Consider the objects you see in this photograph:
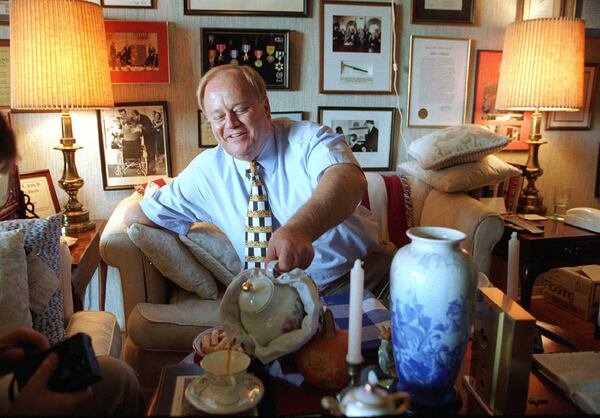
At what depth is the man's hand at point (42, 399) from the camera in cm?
78

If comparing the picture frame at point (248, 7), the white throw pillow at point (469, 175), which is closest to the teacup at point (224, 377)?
the white throw pillow at point (469, 175)

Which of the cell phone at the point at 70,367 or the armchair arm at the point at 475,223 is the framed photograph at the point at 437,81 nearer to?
the armchair arm at the point at 475,223

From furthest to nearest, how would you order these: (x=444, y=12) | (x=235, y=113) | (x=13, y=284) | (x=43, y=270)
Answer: (x=444, y=12)
(x=235, y=113)
(x=43, y=270)
(x=13, y=284)

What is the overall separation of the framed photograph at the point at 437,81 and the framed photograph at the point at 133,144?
1.40m

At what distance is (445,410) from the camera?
889mm

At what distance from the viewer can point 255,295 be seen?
38.0 inches

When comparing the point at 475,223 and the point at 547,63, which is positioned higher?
the point at 547,63

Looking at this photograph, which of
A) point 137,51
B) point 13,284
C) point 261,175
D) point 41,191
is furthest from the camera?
point 137,51

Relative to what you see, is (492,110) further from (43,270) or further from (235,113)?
(43,270)

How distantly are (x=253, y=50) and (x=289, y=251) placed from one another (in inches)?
67.6

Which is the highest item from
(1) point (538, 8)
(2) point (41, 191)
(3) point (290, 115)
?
(1) point (538, 8)

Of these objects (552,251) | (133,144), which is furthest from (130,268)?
(552,251)

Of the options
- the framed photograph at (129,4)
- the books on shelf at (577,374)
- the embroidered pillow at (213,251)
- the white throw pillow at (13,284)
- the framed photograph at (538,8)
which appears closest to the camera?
the books on shelf at (577,374)

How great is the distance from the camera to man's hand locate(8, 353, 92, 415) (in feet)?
2.55
